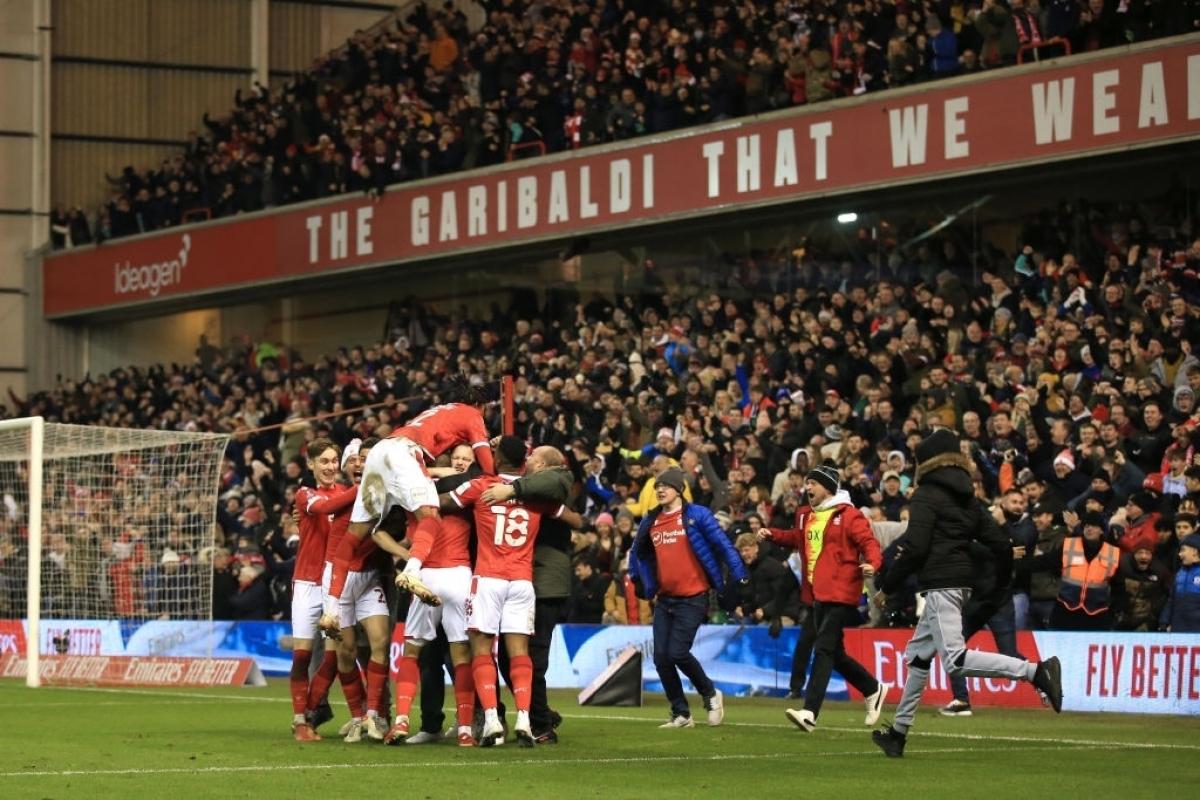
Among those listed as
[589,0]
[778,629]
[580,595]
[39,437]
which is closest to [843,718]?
[778,629]

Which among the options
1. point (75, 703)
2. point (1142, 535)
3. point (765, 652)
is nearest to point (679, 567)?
point (1142, 535)

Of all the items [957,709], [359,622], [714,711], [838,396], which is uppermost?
[838,396]

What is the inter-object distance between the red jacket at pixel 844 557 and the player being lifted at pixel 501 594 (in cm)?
283

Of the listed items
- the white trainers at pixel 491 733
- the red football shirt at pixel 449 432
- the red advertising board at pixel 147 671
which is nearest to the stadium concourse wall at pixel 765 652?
the red advertising board at pixel 147 671

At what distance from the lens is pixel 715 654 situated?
2159 centimetres

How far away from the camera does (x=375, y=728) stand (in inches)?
548

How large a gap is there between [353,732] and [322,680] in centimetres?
52

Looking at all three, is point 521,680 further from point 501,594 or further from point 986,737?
point 986,737

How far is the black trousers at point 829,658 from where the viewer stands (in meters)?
14.5

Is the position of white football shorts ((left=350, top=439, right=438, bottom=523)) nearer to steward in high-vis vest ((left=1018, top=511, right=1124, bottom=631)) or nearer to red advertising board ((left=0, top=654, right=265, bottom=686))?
steward in high-vis vest ((left=1018, top=511, right=1124, bottom=631))

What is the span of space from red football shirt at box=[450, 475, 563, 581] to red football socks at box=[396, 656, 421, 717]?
79 cm

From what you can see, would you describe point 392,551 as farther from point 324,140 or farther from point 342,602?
point 324,140

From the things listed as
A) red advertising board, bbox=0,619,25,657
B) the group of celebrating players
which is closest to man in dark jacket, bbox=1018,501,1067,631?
the group of celebrating players

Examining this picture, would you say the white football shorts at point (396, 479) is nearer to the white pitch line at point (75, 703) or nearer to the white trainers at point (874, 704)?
the white trainers at point (874, 704)
